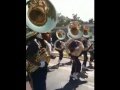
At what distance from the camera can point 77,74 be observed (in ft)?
15.6

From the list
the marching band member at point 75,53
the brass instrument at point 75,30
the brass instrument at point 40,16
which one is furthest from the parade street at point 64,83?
the brass instrument at point 40,16

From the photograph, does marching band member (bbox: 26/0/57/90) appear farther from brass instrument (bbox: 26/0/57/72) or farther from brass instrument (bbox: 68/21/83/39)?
brass instrument (bbox: 68/21/83/39)

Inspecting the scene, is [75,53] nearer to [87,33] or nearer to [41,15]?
[87,33]

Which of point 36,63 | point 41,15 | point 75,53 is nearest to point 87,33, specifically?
point 75,53

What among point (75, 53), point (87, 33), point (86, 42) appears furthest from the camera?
point (87, 33)

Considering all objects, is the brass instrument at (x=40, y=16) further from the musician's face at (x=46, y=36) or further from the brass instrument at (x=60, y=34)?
the brass instrument at (x=60, y=34)

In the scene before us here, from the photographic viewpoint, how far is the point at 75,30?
198 inches

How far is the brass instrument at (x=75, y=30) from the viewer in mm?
4941

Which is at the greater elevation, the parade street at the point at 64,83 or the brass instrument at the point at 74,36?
the brass instrument at the point at 74,36
